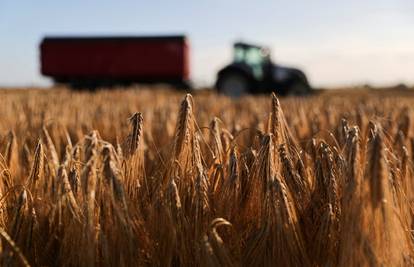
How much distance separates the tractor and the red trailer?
3.93m

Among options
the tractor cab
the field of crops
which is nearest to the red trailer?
the tractor cab

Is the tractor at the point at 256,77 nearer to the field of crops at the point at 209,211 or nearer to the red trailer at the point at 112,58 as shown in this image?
the red trailer at the point at 112,58

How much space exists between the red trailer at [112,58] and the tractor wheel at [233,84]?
4251 mm

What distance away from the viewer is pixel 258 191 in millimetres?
1574

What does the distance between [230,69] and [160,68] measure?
4650 mm

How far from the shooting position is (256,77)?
1672 centimetres

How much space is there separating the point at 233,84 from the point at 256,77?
710mm

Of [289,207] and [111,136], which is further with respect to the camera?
[111,136]

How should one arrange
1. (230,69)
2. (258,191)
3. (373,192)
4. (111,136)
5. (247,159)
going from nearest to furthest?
(373,192)
(258,191)
(247,159)
(111,136)
(230,69)

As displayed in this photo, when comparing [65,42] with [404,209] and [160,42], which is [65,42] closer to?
[160,42]

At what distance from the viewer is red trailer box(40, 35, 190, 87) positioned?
20750mm

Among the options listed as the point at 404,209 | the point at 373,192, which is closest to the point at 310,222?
the point at 404,209

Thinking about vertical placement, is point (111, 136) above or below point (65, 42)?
below

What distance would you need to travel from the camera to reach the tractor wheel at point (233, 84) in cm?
1667
